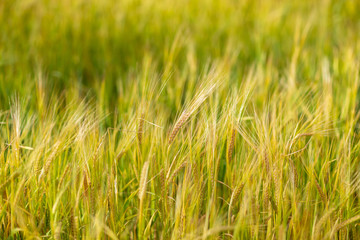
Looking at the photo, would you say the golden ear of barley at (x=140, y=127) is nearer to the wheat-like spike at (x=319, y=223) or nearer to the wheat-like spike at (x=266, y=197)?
the wheat-like spike at (x=266, y=197)

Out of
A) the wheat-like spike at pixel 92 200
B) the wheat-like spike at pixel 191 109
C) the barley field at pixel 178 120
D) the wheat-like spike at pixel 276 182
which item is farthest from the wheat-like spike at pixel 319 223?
the wheat-like spike at pixel 92 200

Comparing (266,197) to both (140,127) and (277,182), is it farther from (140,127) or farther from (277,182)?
(140,127)

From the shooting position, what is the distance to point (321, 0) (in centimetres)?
278

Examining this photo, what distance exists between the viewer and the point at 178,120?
943mm

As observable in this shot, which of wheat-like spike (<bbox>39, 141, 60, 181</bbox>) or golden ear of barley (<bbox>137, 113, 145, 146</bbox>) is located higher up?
golden ear of barley (<bbox>137, 113, 145, 146</bbox>)

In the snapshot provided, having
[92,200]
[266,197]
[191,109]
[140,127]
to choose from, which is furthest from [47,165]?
[266,197]

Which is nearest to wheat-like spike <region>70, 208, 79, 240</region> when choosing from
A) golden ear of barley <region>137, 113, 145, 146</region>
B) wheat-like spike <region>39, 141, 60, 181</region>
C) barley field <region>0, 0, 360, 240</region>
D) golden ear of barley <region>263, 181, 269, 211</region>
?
barley field <region>0, 0, 360, 240</region>

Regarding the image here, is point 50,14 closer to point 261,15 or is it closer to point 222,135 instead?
point 261,15

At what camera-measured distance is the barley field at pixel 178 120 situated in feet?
3.06

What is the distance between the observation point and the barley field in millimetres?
934

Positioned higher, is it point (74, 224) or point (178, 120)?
point (178, 120)

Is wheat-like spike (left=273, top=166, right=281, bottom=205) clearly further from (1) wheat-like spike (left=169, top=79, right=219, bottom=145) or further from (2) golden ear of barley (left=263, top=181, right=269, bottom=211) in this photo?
(1) wheat-like spike (left=169, top=79, right=219, bottom=145)

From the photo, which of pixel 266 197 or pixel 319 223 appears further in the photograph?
pixel 266 197

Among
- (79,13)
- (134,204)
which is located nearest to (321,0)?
(79,13)
